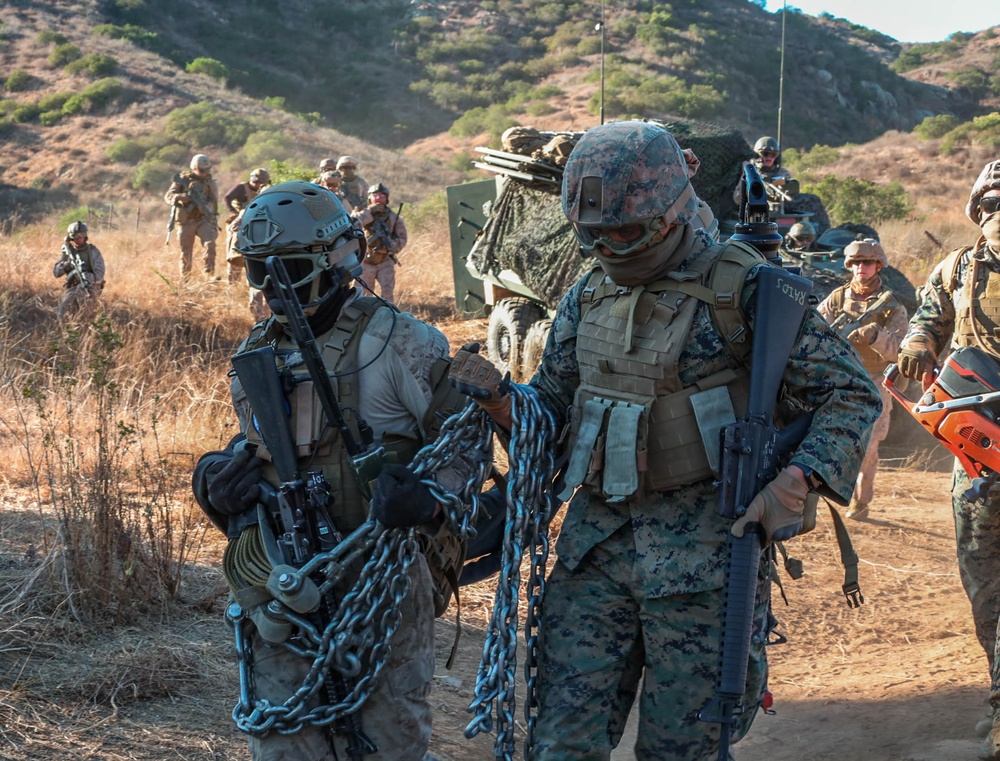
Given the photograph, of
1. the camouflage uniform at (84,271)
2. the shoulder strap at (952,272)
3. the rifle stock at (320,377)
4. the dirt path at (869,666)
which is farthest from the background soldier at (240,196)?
the rifle stock at (320,377)

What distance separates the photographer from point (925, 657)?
578 cm

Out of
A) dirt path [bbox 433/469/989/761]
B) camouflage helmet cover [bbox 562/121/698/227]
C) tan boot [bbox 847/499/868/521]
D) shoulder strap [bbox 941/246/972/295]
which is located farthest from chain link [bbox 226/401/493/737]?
tan boot [bbox 847/499/868/521]

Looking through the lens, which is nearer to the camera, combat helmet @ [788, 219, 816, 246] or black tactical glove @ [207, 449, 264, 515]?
black tactical glove @ [207, 449, 264, 515]

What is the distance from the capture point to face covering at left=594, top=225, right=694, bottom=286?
3.10 metres

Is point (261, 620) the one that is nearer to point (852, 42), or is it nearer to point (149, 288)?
point (149, 288)

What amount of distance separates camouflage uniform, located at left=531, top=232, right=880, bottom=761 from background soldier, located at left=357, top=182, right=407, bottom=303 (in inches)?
424

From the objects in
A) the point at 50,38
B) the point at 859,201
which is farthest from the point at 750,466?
the point at 50,38

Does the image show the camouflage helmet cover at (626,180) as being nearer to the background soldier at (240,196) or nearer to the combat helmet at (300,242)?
the combat helmet at (300,242)

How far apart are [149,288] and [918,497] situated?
9452 mm

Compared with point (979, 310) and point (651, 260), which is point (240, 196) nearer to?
point (979, 310)

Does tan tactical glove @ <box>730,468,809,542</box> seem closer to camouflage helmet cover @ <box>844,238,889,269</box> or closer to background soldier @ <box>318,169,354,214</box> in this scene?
camouflage helmet cover @ <box>844,238,889,269</box>

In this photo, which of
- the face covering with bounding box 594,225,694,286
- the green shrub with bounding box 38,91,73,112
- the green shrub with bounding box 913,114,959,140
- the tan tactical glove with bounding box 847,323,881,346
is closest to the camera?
the face covering with bounding box 594,225,694,286

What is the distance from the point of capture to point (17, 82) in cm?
3647

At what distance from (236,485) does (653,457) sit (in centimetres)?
108
